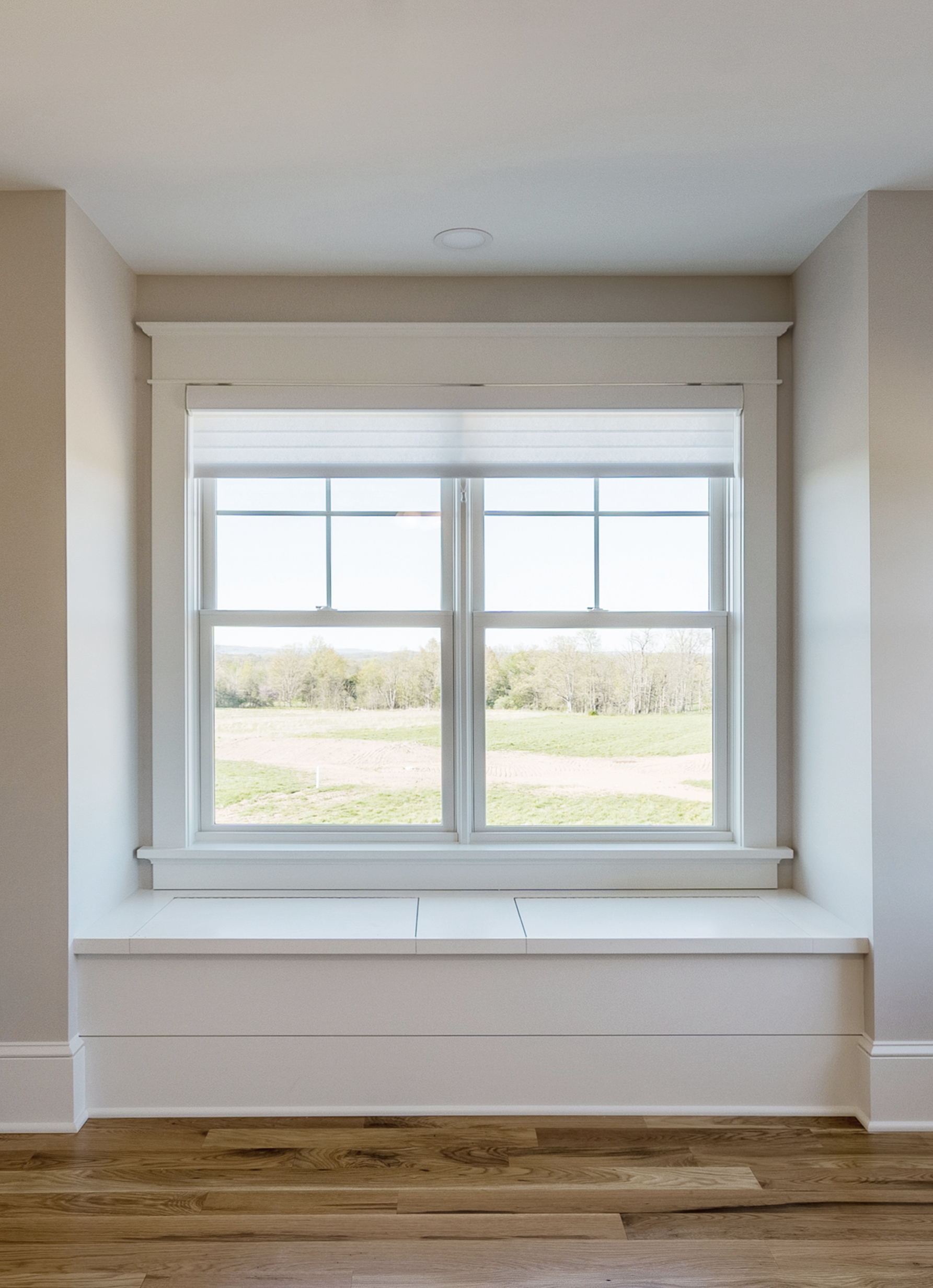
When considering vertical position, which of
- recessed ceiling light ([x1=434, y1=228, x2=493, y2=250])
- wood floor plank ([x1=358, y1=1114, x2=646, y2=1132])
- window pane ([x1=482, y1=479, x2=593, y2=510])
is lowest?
wood floor plank ([x1=358, y1=1114, x2=646, y2=1132])

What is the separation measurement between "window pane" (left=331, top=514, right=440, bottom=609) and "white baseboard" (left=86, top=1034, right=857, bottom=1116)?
1447 millimetres

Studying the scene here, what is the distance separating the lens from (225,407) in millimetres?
3121

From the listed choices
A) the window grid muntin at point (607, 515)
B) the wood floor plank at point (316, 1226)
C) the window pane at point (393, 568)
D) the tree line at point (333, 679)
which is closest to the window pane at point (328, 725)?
the tree line at point (333, 679)

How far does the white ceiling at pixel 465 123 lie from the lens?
1.88 meters

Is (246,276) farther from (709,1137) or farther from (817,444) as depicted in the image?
(709,1137)

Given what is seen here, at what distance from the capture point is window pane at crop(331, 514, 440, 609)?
10.7 ft

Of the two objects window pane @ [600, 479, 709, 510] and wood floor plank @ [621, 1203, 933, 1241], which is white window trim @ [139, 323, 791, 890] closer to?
window pane @ [600, 479, 709, 510]

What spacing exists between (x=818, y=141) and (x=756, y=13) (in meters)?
0.57

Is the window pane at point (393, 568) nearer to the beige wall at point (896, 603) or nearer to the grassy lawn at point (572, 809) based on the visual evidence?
the grassy lawn at point (572, 809)

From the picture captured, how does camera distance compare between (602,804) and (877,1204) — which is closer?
(877,1204)

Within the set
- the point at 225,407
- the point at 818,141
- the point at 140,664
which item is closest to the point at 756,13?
the point at 818,141

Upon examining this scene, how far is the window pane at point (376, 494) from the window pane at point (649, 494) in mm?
668

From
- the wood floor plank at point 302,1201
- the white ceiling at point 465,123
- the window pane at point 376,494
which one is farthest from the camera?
the window pane at point 376,494

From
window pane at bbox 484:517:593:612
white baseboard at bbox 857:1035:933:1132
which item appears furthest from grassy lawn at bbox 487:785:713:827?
white baseboard at bbox 857:1035:933:1132
